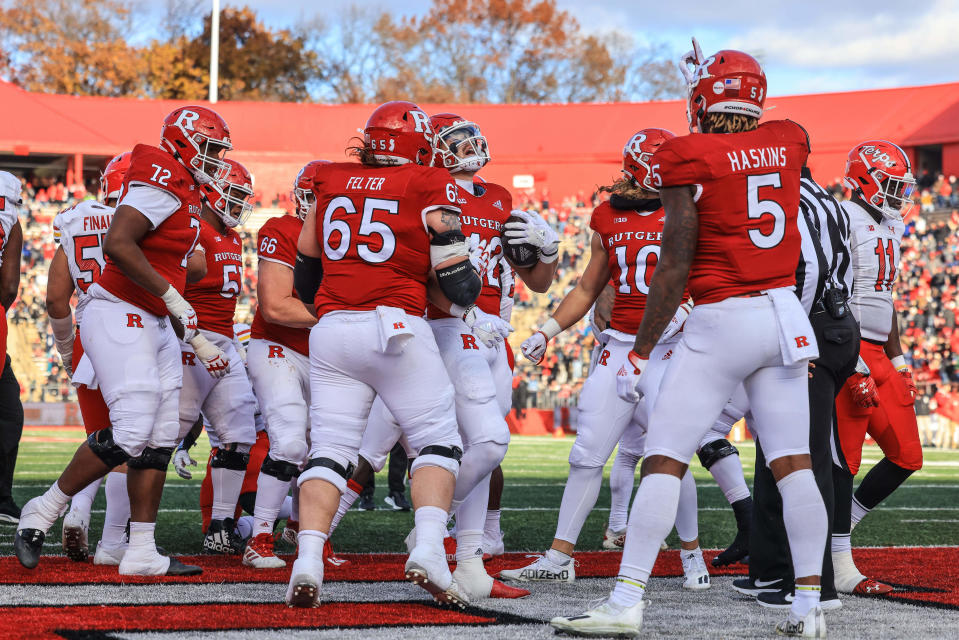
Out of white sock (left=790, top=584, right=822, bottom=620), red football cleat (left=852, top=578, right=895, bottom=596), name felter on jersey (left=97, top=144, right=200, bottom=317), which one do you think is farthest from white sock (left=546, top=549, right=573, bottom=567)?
name felter on jersey (left=97, top=144, right=200, bottom=317)

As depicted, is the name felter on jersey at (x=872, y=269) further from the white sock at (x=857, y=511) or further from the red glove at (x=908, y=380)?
the white sock at (x=857, y=511)

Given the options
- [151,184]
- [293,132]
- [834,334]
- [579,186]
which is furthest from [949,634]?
[293,132]

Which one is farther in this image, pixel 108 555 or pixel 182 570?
pixel 108 555

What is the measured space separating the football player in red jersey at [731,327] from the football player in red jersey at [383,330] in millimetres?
787

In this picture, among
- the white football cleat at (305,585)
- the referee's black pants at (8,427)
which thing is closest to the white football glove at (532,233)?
the white football cleat at (305,585)

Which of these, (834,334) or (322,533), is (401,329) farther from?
(834,334)

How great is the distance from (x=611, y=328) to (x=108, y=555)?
8.68 ft

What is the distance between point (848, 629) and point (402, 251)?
A: 2094mm

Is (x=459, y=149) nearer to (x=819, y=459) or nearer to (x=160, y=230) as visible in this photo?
(x=160, y=230)

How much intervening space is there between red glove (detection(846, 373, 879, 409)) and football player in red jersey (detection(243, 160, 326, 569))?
2525 mm

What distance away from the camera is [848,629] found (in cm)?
392

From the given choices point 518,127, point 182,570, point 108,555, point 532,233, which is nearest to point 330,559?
point 182,570

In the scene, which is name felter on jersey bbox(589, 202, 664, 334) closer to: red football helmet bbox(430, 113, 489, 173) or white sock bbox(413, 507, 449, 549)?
red football helmet bbox(430, 113, 489, 173)

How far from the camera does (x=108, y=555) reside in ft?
17.5
